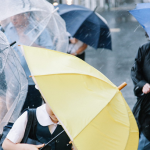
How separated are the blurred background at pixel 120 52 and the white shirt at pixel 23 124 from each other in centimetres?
313

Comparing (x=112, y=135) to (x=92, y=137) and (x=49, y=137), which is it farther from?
(x=49, y=137)

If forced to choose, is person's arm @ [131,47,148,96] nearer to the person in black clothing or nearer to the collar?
the person in black clothing

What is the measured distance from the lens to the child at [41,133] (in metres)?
2.64

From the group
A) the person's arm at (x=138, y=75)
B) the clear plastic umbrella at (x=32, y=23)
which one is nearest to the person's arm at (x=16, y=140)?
the clear plastic umbrella at (x=32, y=23)

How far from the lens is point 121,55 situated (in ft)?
31.0

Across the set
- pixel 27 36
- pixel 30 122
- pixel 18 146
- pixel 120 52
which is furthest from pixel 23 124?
pixel 120 52

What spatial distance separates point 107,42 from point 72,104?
4.44m

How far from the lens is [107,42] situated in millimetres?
6789

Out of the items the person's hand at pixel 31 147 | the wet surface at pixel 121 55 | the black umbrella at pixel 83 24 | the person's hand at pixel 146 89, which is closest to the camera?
the person's hand at pixel 31 147

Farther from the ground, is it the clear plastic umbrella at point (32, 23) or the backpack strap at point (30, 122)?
the clear plastic umbrella at point (32, 23)

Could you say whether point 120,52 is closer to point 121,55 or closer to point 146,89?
point 121,55

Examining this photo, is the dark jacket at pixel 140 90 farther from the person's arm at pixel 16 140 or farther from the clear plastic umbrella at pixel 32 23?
the person's arm at pixel 16 140

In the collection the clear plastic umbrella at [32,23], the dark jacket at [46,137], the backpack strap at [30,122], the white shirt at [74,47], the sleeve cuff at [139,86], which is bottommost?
the white shirt at [74,47]

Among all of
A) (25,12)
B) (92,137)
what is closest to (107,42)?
(25,12)
